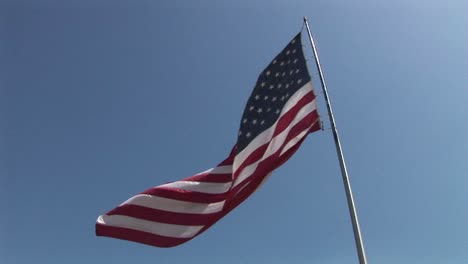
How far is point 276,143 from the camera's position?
1244 cm

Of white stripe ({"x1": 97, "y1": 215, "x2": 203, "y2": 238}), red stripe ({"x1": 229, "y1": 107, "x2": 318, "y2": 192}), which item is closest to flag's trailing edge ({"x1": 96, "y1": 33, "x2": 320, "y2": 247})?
white stripe ({"x1": 97, "y1": 215, "x2": 203, "y2": 238})

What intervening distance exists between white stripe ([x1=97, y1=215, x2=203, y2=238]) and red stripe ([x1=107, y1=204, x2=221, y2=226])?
10 centimetres

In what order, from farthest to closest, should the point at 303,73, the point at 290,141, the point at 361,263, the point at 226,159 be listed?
the point at 226,159
the point at 303,73
the point at 290,141
the point at 361,263

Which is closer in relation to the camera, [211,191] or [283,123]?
[283,123]

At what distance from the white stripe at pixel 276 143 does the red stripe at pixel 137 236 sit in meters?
2.78

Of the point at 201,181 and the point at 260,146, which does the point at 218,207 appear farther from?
the point at 260,146

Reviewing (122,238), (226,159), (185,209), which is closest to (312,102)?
(226,159)

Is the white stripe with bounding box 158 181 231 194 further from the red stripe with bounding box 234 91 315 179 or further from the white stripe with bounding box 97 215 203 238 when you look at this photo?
the red stripe with bounding box 234 91 315 179

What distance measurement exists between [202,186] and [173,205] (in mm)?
947

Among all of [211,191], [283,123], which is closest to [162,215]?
[211,191]

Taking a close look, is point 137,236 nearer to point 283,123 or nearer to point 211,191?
point 211,191

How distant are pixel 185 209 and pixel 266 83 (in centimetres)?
441

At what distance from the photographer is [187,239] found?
13.8 meters

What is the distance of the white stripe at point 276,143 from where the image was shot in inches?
485
